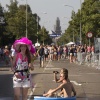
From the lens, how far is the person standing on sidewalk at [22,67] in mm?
9672

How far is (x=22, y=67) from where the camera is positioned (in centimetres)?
979

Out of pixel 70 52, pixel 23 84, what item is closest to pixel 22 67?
pixel 23 84

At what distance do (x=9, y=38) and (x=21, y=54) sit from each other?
Answer: 234ft

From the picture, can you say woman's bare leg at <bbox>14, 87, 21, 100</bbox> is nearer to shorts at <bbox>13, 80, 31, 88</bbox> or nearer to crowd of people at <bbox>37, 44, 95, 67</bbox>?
shorts at <bbox>13, 80, 31, 88</bbox>

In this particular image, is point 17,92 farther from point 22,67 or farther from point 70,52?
point 70,52

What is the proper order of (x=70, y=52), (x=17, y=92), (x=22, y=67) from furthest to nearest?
(x=70, y=52) < (x=22, y=67) < (x=17, y=92)

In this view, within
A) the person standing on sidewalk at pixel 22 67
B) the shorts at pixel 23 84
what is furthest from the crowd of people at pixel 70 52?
the shorts at pixel 23 84

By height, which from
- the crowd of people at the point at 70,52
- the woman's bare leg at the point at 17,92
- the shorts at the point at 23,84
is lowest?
the woman's bare leg at the point at 17,92

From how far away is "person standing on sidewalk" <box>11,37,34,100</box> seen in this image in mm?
9672

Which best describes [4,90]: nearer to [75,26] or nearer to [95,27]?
[95,27]

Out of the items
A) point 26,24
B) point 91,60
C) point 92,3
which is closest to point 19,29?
point 26,24

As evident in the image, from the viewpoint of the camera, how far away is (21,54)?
32.1ft

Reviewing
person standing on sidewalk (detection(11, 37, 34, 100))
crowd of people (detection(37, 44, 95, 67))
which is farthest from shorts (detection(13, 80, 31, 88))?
crowd of people (detection(37, 44, 95, 67))

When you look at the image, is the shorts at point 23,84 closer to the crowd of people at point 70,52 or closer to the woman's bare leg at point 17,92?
the woman's bare leg at point 17,92
